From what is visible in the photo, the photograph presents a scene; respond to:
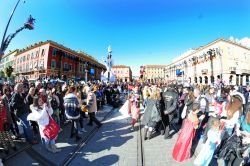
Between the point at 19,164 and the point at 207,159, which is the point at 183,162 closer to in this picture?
the point at 207,159

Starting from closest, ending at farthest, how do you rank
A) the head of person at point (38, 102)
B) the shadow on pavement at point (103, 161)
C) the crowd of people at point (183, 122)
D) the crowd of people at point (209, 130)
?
the crowd of people at point (209, 130)
the crowd of people at point (183, 122)
the shadow on pavement at point (103, 161)
the head of person at point (38, 102)

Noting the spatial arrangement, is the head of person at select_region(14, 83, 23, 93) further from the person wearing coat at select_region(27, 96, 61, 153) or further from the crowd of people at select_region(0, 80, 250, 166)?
the person wearing coat at select_region(27, 96, 61, 153)

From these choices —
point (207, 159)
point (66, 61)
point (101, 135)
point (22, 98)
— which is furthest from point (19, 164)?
point (66, 61)

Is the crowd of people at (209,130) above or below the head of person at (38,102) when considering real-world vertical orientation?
below

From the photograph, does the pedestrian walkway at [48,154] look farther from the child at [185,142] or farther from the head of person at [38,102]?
the child at [185,142]

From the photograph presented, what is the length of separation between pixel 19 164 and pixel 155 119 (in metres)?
4.08

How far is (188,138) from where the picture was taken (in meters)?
5.07

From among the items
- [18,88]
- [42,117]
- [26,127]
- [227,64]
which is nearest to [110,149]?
[42,117]

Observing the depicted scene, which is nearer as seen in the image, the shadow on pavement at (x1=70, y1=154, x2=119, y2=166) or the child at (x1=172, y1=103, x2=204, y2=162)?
the shadow on pavement at (x1=70, y1=154, x2=119, y2=166)

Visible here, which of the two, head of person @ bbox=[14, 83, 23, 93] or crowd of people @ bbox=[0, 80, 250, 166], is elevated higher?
head of person @ bbox=[14, 83, 23, 93]

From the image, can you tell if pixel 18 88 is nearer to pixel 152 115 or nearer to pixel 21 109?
pixel 21 109

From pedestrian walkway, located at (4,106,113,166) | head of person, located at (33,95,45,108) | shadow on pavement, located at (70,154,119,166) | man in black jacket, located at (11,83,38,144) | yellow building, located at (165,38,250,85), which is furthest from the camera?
yellow building, located at (165,38,250,85)

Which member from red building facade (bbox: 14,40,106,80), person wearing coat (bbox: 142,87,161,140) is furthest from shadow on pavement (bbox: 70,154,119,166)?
red building facade (bbox: 14,40,106,80)

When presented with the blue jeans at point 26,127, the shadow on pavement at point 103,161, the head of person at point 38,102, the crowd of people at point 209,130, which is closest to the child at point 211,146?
the crowd of people at point 209,130
